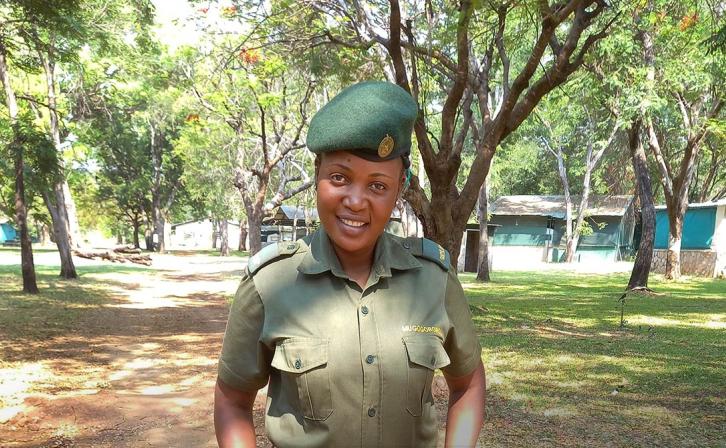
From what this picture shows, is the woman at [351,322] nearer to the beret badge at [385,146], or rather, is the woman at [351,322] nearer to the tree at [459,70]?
the beret badge at [385,146]

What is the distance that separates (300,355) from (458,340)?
0.42m

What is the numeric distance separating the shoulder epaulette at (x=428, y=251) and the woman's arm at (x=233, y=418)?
553 mm

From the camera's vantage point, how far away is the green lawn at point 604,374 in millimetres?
5090

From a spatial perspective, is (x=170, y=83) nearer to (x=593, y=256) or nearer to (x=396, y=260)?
(x=396, y=260)

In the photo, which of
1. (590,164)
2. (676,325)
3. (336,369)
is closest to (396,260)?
(336,369)

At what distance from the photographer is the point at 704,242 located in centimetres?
2673

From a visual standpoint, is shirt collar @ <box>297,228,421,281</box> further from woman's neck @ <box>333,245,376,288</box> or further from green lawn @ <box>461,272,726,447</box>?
green lawn @ <box>461,272,726,447</box>

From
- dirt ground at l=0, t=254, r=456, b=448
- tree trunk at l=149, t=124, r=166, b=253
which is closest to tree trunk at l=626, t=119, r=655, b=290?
dirt ground at l=0, t=254, r=456, b=448

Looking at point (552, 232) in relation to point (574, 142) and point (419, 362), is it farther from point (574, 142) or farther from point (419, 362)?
point (419, 362)

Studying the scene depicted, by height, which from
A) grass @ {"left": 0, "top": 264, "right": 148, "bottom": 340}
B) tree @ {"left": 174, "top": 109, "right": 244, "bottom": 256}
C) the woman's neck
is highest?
tree @ {"left": 174, "top": 109, "right": 244, "bottom": 256}

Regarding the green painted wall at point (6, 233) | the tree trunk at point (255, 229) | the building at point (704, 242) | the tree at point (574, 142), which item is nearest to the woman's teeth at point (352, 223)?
the tree trunk at point (255, 229)

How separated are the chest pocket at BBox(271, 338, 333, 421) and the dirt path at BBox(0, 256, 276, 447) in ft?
12.2

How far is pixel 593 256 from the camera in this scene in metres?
39.1

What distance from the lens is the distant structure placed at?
3856cm
